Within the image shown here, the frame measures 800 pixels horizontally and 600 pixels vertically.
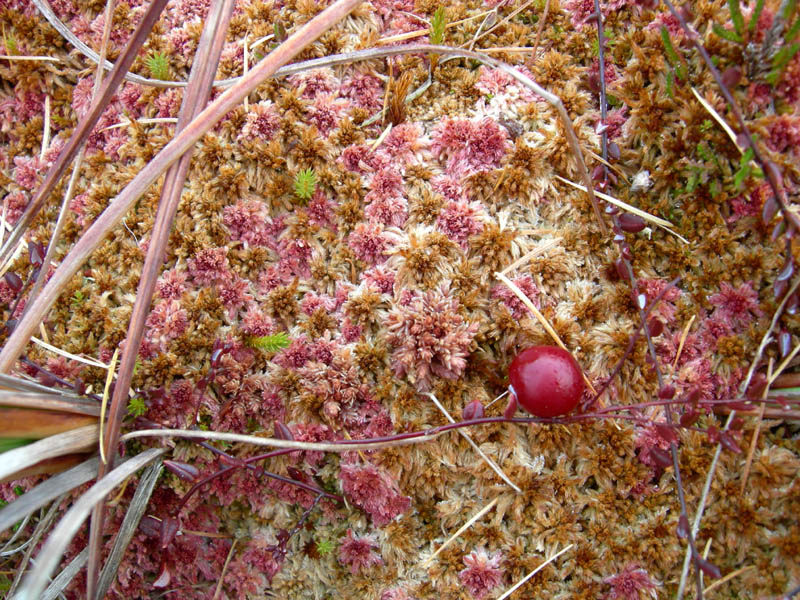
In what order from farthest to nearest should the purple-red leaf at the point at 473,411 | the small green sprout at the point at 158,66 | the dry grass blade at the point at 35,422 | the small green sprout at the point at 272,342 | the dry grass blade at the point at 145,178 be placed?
1. the small green sprout at the point at 158,66
2. the small green sprout at the point at 272,342
3. the purple-red leaf at the point at 473,411
4. the dry grass blade at the point at 145,178
5. the dry grass blade at the point at 35,422

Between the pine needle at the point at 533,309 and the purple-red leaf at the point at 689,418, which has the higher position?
the pine needle at the point at 533,309

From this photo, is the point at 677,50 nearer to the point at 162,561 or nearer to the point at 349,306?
the point at 349,306

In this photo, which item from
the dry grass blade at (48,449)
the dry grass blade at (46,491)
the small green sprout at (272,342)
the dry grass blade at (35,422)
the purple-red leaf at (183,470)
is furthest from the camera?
the small green sprout at (272,342)

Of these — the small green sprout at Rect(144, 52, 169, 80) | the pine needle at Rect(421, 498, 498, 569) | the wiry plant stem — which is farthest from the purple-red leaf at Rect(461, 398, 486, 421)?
the small green sprout at Rect(144, 52, 169, 80)

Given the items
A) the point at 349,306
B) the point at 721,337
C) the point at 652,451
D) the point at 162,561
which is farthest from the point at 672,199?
the point at 162,561

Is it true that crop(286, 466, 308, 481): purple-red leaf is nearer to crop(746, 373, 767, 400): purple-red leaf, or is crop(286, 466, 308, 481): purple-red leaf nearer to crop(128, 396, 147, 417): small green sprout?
crop(128, 396, 147, 417): small green sprout

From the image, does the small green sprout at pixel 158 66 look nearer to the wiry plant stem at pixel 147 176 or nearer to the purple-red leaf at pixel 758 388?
the wiry plant stem at pixel 147 176

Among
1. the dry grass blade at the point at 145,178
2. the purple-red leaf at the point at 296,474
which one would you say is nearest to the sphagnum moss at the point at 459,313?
the purple-red leaf at the point at 296,474
